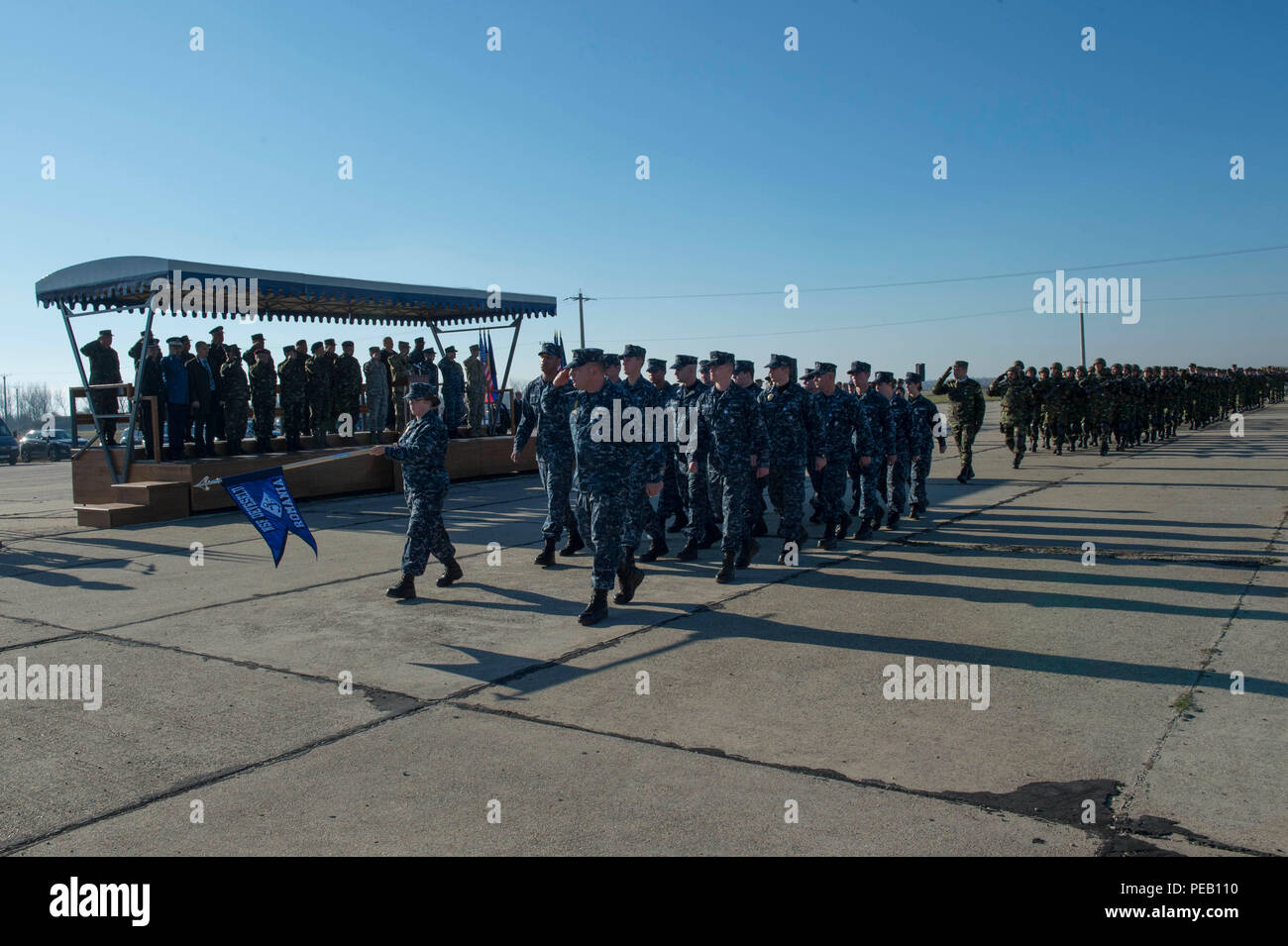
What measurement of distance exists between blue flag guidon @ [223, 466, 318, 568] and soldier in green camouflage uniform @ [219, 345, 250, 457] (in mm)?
7989

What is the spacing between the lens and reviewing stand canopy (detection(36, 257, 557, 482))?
12.9 m

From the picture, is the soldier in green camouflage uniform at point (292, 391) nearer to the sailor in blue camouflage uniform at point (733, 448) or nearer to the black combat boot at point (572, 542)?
the black combat boot at point (572, 542)

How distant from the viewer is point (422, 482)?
7625 mm

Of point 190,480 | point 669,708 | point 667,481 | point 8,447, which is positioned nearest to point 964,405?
point 667,481

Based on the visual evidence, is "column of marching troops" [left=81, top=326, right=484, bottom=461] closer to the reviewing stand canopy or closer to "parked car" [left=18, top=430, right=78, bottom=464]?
the reviewing stand canopy

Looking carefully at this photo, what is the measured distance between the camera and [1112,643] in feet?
19.0

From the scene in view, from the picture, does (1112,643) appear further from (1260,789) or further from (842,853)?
(842,853)

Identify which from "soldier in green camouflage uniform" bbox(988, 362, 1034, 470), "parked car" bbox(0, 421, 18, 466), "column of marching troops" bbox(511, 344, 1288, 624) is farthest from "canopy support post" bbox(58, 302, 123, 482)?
"parked car" bbox(0, 421, 18, 466)

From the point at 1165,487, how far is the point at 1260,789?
12.4 meters

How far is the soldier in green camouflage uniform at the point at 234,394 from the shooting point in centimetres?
1452

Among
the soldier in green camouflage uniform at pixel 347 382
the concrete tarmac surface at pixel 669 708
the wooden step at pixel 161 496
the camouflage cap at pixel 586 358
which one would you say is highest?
the soldier in green camouflage uniform at pixel 347 382

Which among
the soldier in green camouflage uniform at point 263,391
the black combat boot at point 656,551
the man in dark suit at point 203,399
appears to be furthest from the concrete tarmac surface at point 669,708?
the soldier in green camouflage uniform at point 263,391

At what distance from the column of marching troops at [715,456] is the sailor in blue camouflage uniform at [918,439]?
0.07ft
